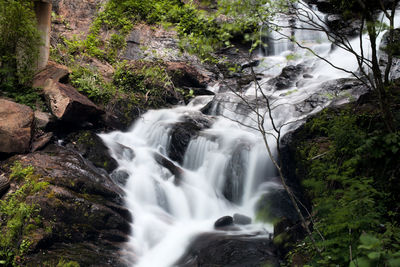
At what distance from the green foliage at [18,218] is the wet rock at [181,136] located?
13.0 feet

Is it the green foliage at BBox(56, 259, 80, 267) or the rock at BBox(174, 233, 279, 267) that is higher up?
the green foliage at BBox(56, 259, 80, 267)

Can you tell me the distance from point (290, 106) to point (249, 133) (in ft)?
5.39

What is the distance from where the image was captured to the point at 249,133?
9.06m

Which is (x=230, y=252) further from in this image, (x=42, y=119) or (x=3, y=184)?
(x=42, y=119)

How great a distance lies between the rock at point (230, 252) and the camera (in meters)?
4.58

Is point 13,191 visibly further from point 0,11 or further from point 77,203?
point 0,11

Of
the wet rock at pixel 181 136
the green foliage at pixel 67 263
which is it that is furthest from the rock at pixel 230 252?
the wet rock at pixel 181 136

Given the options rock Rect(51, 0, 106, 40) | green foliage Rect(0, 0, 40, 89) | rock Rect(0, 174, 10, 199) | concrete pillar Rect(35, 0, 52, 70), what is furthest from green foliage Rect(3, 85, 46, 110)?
rock Rect(51, 0, 106, 40)

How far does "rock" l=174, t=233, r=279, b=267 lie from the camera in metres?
4.58

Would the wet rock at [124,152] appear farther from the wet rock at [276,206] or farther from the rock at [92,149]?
the wet rock at [276,206]

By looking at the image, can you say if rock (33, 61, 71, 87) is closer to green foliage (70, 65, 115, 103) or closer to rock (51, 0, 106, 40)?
green foliage (70, 65, 115, 103)

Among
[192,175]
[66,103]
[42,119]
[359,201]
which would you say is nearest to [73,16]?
[66,103]

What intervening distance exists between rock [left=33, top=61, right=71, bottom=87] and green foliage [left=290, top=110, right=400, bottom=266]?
22.0 feet

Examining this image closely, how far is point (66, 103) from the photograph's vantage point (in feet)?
23.5
